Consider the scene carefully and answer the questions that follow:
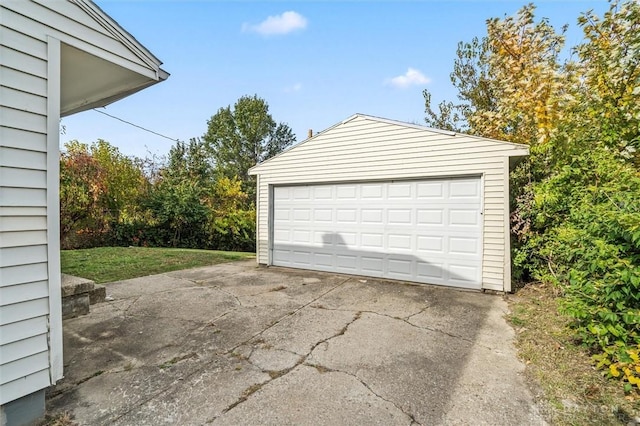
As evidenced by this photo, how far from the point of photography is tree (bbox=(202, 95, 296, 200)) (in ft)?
81.2

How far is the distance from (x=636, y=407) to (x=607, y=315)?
2.10 feet

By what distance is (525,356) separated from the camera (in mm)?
2852

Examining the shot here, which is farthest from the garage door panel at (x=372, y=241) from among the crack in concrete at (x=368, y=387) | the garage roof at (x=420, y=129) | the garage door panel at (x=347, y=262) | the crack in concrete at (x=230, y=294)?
the crack in concrete at (x=368, y=387)

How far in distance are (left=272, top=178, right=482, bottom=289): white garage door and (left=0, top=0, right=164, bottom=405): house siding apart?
194 inches

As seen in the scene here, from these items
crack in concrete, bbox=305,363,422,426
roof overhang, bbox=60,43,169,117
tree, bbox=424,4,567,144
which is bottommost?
crack in concrete, bbox=305,363,422,426

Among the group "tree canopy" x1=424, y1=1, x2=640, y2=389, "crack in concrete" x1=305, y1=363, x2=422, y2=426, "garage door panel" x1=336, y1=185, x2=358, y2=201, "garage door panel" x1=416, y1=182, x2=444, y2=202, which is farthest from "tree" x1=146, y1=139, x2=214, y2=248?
"crack in concrete" x1=305, y1=363, x2=422, y2=426

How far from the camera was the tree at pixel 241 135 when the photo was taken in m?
24.8

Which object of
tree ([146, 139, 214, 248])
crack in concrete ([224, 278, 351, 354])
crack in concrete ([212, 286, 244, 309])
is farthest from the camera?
tree ([146, 139, 214, 248])

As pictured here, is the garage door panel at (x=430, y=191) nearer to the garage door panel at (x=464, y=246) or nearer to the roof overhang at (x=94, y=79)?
the garage door panel at (x=464, y=246)

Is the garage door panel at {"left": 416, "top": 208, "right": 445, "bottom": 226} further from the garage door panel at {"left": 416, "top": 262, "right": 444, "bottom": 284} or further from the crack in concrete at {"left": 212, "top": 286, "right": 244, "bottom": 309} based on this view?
the crack in concrete at {"left": 212, "top": 286, "right": 244, "bottom": 309}

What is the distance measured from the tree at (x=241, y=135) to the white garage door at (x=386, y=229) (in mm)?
18568

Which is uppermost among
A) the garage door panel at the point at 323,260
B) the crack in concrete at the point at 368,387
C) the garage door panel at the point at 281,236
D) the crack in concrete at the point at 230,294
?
the garage door panel at the point at 281,236

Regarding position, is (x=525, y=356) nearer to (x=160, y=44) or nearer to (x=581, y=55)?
(x=581, y=55)

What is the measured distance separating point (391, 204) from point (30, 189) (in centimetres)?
519
